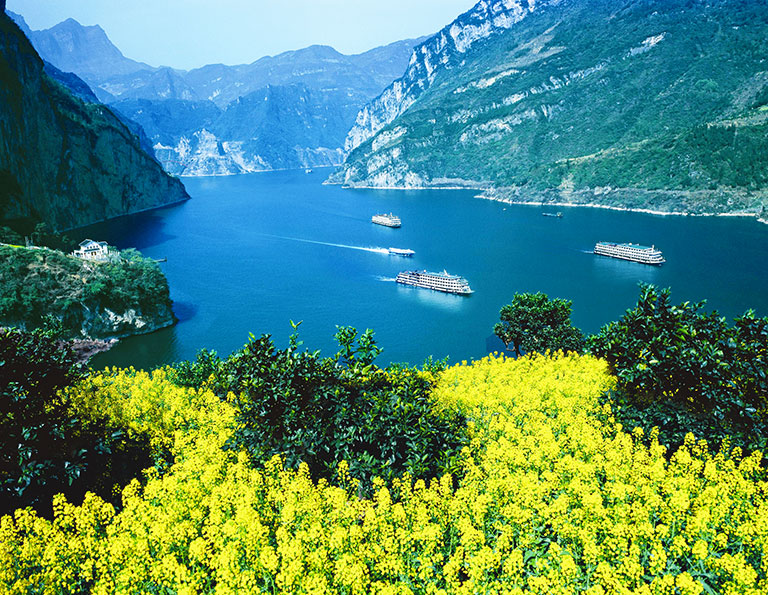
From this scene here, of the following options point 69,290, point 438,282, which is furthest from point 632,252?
point 69,290

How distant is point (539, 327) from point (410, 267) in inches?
2191

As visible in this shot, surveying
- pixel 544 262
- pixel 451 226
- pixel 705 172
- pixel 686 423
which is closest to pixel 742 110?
pixel 705 172

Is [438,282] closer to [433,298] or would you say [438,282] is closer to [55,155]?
[433,298]

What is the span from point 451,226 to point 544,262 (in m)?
49.6

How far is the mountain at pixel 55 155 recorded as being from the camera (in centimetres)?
10775

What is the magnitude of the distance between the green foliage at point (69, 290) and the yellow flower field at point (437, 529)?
2183 inches

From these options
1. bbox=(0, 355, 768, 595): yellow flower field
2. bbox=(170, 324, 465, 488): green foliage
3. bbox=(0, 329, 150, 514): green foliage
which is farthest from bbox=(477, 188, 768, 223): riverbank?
bbox=(0, 329, 150, 514): green foliage

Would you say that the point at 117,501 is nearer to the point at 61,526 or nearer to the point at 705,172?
the point at 61,526

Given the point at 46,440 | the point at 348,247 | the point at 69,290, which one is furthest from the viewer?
the point at 348,247

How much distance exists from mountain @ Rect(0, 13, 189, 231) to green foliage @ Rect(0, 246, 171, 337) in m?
38.5

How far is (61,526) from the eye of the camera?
19000 millimetres

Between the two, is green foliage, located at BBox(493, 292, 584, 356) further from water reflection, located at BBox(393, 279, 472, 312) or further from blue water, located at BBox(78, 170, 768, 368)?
water reflection, located at BBox(393, 279, 472, 312)

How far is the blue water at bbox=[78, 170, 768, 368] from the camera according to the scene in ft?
240

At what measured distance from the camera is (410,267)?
110125 millimetres
